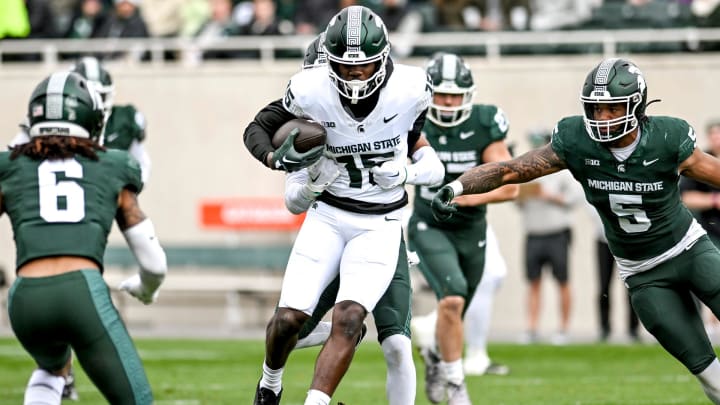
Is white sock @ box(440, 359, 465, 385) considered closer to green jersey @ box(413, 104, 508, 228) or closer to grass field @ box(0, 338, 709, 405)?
grass field @ box(0, 338, 709, 405)

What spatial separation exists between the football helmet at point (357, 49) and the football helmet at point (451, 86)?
2.24 metres

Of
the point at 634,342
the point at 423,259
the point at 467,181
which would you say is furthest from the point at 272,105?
the point at 634,342

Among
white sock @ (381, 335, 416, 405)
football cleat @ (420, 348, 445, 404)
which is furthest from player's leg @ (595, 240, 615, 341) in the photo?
white sock @ (381, 335, 416, 405)

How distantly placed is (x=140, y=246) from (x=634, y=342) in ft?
29.5

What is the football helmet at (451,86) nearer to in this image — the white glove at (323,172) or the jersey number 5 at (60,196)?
the white glove at (323,172)

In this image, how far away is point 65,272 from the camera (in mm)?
5199

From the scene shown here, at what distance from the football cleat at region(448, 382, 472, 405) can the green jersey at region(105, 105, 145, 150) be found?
2.94m

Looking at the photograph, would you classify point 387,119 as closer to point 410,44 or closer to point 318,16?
point 410,44

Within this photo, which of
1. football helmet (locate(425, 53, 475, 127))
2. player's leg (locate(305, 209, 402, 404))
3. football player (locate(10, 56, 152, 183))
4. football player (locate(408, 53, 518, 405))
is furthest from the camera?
football player (locate(10, 56, 152, 183))

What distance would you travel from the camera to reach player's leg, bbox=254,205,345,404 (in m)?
6.21

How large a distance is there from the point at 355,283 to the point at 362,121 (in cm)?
77

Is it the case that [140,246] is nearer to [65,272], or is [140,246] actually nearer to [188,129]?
[65,272]

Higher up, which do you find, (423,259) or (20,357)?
(423,259)

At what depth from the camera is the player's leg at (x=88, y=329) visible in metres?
5.08
